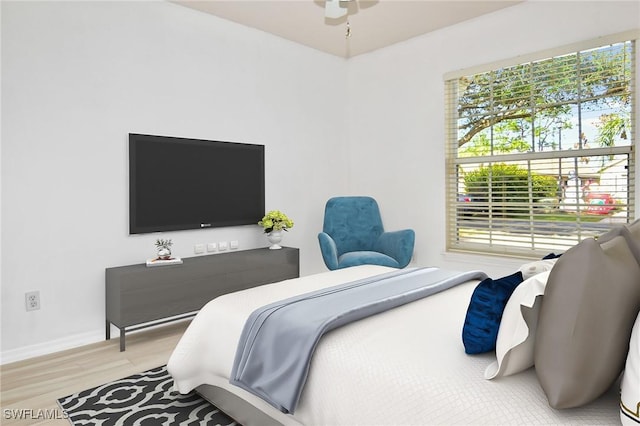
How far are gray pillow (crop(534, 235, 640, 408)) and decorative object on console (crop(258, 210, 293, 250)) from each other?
10.2 feet

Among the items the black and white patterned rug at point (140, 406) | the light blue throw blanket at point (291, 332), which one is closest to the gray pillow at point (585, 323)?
the light blue throw blanket at point (291, 332)

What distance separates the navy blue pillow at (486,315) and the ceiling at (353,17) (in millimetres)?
2617

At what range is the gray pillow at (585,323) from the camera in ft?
3.46

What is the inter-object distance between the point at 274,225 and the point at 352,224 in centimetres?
80

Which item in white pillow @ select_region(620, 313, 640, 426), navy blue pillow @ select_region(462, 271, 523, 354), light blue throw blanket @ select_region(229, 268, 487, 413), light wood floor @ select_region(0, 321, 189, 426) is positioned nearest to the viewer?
white pillow @ select_region(620, 313, 640, 426)

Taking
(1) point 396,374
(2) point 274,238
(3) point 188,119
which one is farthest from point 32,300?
(1) point 396,374

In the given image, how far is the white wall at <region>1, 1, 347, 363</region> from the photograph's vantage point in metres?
2.87

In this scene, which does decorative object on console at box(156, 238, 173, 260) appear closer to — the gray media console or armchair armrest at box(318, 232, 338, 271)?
the gray media console

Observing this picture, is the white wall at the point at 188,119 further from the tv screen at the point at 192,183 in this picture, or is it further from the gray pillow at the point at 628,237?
the gray pillow at the point at 628,237

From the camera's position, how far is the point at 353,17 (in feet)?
12.9

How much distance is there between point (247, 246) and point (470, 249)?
6.99 feet

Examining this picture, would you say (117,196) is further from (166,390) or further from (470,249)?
(470,249)

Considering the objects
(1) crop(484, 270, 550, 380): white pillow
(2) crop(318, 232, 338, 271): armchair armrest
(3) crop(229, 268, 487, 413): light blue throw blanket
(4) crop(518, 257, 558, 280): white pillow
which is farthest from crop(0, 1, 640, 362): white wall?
(1) crop(484, 270, 550, 380): white pillow

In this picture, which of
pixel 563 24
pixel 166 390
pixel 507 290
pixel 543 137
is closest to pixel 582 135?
pixel 543 137
